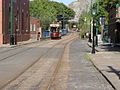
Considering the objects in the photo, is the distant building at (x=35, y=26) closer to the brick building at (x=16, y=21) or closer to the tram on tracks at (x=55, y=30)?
the brick building at (x=16, y=21)

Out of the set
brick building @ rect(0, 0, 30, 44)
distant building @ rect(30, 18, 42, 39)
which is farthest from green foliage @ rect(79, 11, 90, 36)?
brick building @ rect(0, 0, 30, 44)

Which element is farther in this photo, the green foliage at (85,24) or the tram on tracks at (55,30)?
the green foliage at (85,24)

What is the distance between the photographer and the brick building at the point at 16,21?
60.4 m

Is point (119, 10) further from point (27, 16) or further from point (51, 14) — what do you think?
point (51, 14)

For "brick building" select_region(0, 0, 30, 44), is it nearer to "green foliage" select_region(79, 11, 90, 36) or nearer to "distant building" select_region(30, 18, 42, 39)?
"green foliage" select_region(79, 11, 90, 36)

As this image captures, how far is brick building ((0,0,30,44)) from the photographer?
6044 centimetres

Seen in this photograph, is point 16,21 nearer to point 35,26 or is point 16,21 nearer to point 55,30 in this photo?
point 55,30

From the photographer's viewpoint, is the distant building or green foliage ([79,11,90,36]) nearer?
green foliage ([79,11,90,36])

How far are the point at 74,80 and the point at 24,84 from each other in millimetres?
2268

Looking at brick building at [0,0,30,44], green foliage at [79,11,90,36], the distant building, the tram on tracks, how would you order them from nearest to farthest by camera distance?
brick building at [0,0,30,44]
the tram on tracks
green foliage at [79,11,90,36]
the distant building

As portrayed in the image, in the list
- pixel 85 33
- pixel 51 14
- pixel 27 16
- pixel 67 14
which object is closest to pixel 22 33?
pixel 27 16

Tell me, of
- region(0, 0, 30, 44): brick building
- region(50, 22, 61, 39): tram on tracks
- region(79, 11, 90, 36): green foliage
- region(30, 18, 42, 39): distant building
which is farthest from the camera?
region(30, 18, 42, 39): distant building

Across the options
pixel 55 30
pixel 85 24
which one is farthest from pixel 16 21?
pixel 85 24

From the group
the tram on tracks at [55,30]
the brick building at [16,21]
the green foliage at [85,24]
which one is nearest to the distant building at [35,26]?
the green foliage at [85,24]
